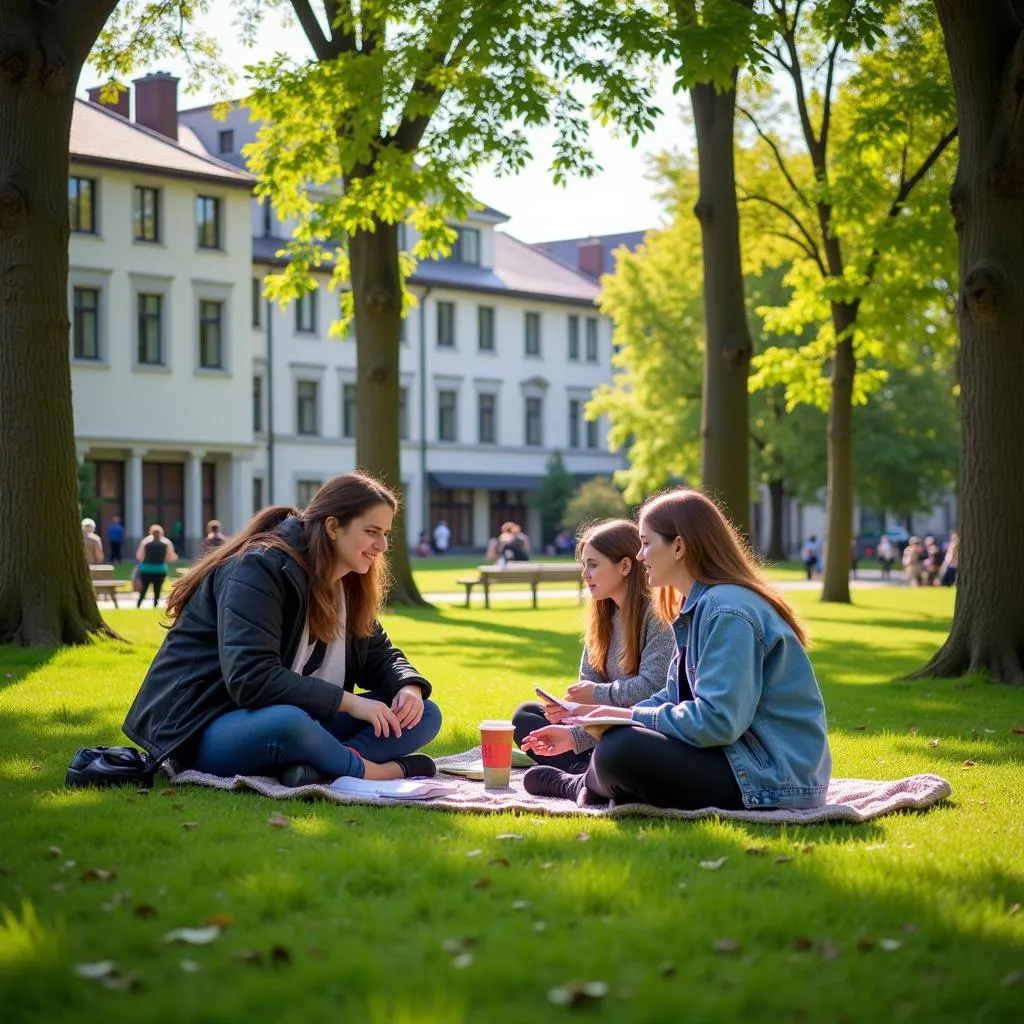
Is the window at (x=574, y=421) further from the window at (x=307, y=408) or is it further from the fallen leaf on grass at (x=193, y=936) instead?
the fallen leaf on grass at (x=193, y=936)

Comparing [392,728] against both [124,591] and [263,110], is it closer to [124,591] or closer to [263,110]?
[263,110]

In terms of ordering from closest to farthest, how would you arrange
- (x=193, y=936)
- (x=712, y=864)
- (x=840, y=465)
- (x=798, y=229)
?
(x=193, y=936), (x=712, y=864), (x=840, y=465), (x=798, y=229)

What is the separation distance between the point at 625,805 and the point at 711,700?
0.70 m

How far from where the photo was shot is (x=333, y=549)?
6910mm

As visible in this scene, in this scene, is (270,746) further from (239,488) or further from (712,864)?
(239,488)

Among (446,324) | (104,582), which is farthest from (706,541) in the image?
(446,324)

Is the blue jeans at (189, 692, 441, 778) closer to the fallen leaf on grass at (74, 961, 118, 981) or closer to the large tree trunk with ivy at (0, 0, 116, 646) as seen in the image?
the fallen leaf on grass at (74, 961, 118, 981)

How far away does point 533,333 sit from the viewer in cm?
6412

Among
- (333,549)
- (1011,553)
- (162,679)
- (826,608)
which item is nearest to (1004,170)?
(1011,553)

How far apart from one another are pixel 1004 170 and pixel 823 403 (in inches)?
612

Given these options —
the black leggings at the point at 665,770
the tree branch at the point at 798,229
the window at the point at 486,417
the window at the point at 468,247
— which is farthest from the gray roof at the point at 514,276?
the black leggings at the point at 665,770

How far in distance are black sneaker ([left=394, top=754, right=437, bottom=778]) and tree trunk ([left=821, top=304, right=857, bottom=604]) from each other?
60.6 feet

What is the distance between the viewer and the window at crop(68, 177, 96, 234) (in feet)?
147

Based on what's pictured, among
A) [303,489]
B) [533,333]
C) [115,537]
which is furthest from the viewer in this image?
[533,333]
